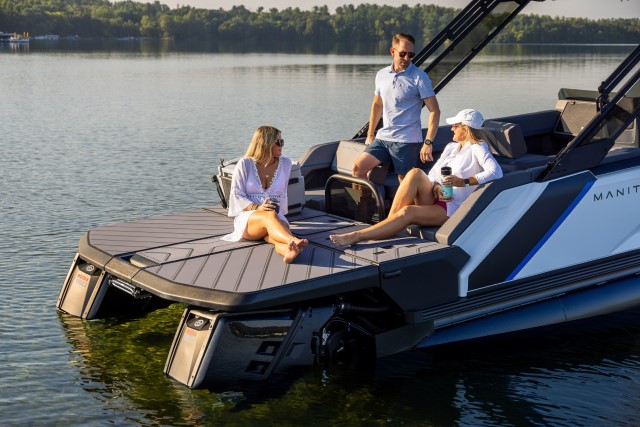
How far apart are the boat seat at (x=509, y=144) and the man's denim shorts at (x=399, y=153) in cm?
123

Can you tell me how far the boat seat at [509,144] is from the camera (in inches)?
327

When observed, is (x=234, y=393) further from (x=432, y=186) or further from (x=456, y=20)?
(x=456, y=20)

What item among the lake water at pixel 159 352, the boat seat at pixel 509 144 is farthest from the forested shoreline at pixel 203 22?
the boat seat at pixel 509 144

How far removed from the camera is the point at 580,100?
904cm

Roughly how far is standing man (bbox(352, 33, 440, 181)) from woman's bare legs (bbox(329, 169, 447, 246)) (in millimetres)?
590

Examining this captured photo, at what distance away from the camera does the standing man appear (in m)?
7.19

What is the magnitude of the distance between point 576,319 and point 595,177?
38.5 inches

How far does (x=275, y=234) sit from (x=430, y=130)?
4.88ft

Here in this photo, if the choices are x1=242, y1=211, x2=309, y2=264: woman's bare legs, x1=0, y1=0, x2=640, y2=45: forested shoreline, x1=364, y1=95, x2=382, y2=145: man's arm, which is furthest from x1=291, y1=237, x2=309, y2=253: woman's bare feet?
x1=0, y1=0, x2=640, y2=45: forested shoreline

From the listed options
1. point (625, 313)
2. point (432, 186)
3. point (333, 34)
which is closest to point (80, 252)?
point (432, 186)

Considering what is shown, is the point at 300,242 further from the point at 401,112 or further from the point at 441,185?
the point at 401,112

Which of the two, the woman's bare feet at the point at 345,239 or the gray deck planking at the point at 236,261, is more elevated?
the woman's bare feet at the point at 345,239

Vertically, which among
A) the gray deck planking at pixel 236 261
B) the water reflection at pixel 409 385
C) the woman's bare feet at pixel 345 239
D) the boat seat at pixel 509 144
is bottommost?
the water reflection at pixel 409 385

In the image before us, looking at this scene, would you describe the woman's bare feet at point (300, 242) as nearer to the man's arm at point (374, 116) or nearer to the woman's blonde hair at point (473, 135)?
the woman's blonde hair at point (473, 135)
